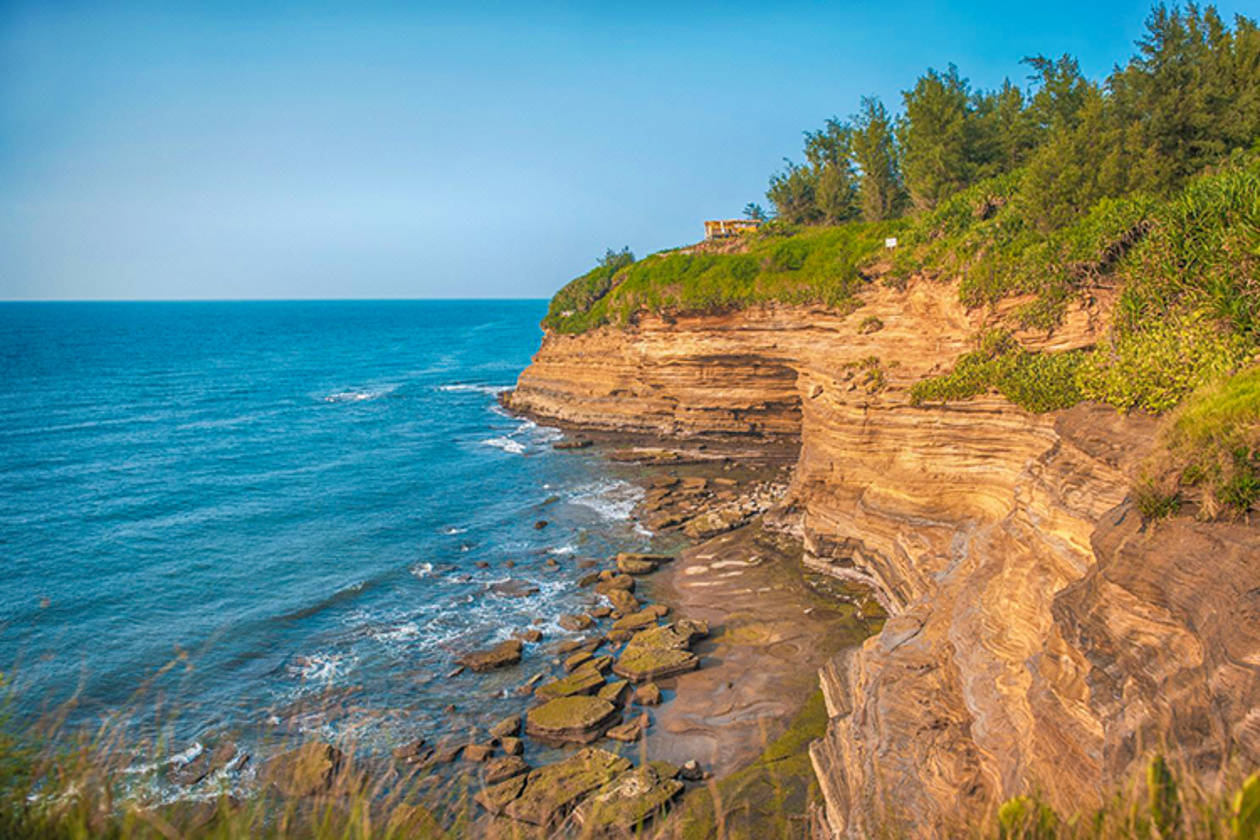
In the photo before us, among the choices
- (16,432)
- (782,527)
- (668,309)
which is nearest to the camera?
(782,527)

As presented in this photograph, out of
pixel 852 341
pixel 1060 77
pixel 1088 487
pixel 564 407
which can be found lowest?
pixel 564 407

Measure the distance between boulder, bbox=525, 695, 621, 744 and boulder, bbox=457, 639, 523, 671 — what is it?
8.75 ft

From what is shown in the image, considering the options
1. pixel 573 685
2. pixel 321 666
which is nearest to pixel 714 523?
pixel 573 685

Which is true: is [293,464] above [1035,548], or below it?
below

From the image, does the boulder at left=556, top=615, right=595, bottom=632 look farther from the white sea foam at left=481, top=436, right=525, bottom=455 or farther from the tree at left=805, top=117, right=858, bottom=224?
the tree at left=805, top=117, right=858, bottom=224

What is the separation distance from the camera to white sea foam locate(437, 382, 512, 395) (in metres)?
70.0

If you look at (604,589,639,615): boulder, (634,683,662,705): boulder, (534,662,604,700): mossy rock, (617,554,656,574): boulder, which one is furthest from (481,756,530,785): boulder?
(617,554,656,574): boulder

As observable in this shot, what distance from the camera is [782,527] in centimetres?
2945

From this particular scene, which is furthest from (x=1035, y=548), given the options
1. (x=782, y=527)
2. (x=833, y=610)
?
(x=782, y=527)

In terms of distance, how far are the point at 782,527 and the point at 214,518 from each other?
25117 mm

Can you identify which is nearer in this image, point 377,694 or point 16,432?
point 377,694

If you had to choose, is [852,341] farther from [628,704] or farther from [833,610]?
[628,704]

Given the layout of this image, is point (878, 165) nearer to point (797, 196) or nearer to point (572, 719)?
point (797, 196)

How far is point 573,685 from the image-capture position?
1962 centimetres
